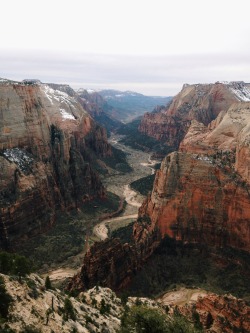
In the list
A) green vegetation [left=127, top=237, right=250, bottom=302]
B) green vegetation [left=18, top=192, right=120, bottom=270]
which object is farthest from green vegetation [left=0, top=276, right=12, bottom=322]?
green vegetation [left=18, top=192, right=120, bottom=270]

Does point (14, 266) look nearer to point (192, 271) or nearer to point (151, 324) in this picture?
point (151, 324)

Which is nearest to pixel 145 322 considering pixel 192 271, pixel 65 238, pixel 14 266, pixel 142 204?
pixel 14 266

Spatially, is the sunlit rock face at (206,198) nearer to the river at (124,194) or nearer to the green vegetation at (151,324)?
the river at (124,194)

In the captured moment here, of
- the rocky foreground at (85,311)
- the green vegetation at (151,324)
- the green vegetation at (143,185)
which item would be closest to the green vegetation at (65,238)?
the green vegetation at (143,185)

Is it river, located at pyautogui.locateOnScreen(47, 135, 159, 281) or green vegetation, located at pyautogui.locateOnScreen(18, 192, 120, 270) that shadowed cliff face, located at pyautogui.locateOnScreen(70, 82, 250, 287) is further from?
green vegetation, located at pyautogui.locateOnScreen(18, 192, 120, 270)

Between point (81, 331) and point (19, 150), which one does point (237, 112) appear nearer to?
point (19, 150)
